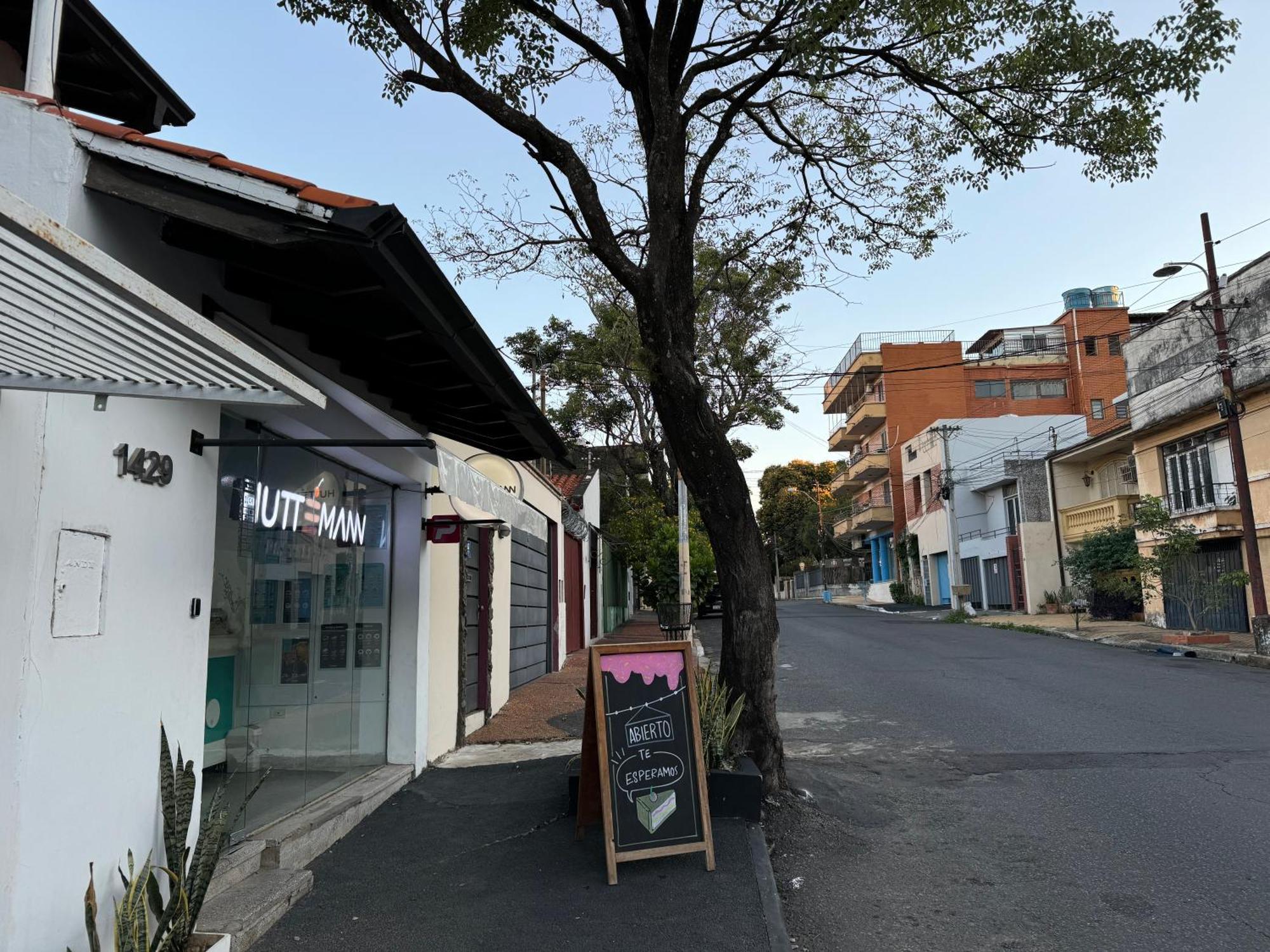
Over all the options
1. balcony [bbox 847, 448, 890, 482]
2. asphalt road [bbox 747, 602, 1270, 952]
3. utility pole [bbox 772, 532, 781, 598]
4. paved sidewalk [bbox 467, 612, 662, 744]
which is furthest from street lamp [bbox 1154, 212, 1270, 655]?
utility pole [bbox 772, 532, 781, 598]

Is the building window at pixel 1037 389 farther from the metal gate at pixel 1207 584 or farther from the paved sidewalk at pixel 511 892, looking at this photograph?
the paved sidewalk at pixel 511 892

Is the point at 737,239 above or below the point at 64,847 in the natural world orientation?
above

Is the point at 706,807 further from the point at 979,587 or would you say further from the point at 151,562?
the point at 979,587

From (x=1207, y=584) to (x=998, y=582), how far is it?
14265 mm

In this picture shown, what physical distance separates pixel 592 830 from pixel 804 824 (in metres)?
1.41

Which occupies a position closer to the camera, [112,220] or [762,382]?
[112,220]

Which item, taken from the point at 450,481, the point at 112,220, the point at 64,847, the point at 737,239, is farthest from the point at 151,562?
the point at 737,239

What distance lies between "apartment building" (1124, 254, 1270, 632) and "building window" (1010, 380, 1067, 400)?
69.6ft

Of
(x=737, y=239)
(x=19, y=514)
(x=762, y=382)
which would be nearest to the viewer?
(x=19, y=514)

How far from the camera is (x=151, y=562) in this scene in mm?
3537

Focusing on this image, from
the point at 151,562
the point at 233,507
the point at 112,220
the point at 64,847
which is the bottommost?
the point at 64,847

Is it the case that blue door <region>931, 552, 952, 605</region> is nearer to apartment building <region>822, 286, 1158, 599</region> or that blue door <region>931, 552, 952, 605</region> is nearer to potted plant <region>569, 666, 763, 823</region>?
apartment building <region>822, 286, 1158, 599</region>

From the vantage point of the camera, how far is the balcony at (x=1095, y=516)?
25.1 m

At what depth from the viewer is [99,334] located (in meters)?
2.25
